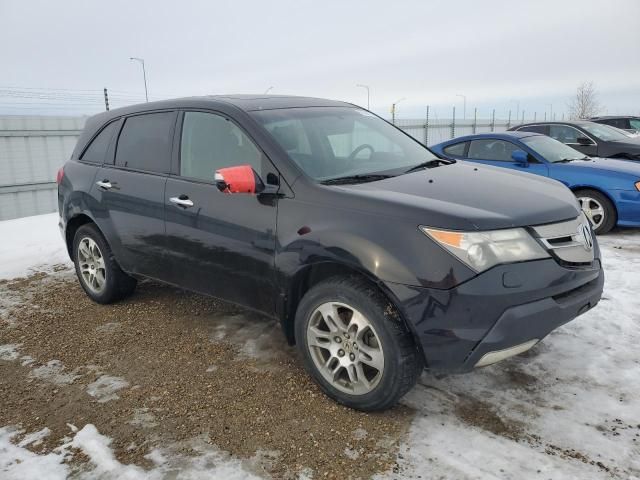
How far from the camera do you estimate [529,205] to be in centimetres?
292

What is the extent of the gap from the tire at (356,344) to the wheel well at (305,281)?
54mm

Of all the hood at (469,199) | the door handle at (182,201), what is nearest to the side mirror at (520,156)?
the hood at (469,199)

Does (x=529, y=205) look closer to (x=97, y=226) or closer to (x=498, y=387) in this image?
(x=498, y=387)

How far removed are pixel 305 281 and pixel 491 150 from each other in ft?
19.0

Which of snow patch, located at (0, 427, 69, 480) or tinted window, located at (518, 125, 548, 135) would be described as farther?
tinted window, located at (518, 125, 548, 135)

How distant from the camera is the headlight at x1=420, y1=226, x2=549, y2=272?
260 centimetres

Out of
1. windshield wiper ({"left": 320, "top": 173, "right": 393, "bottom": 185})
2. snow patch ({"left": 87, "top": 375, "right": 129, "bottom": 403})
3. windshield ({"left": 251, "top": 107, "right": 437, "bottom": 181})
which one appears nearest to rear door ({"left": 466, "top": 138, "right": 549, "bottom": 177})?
windshield ({"left": 251, "top": 107, "right": 437, "bottom": 181})

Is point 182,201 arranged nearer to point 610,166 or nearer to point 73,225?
point 73,225

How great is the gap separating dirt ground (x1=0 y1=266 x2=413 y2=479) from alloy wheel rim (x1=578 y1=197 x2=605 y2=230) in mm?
4953

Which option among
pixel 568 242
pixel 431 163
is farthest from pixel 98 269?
pixel 568 242

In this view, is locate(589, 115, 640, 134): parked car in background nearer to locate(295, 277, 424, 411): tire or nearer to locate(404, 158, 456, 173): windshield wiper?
locate(404, 158, 456, 173): windshield wiper

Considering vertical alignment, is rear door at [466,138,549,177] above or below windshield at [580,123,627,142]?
below

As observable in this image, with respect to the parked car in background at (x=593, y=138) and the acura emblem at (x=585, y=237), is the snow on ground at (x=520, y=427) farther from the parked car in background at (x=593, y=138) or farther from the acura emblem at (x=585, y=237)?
the parked car in background at (x=593, y=138)

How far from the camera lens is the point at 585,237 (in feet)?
10.2
